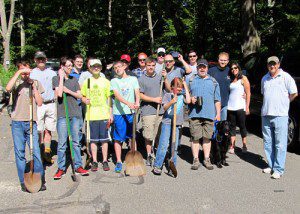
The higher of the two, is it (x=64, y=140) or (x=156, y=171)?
(x=64, y=140)

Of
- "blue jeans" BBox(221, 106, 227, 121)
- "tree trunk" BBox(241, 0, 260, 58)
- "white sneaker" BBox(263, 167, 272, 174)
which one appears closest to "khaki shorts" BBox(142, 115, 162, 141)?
"blue jeans" BBox(221, 106, 227, 121)

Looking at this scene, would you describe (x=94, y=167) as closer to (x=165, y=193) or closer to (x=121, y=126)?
(x=121, y=126)

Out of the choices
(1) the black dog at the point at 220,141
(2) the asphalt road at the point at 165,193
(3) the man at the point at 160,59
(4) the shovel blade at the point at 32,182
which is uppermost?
(3) the man at the point at 160,59

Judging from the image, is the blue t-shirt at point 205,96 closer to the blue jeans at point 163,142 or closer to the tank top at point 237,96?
the blue jeans at point 163,142

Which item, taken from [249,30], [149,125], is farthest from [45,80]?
[249,30]

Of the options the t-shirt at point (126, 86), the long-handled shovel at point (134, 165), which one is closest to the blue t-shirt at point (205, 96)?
the t-shirt at point (126, 86)

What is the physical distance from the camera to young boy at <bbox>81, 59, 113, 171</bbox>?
6594 millimetres

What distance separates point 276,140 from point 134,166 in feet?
7.32

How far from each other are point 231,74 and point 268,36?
1775 cm

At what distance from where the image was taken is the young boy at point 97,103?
21.6 ft

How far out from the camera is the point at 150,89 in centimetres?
688

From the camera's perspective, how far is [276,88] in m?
6.43

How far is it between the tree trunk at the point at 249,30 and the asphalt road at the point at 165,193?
7.75 meters

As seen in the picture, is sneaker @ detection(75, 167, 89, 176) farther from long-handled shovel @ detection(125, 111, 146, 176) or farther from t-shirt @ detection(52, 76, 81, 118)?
t-shirt @ detection(52, 76, 81, 118)
